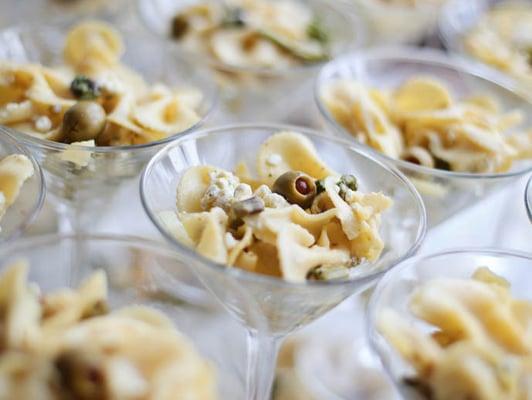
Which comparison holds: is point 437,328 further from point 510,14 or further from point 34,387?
point 510,14

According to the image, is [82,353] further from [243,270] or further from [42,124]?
[42,124]

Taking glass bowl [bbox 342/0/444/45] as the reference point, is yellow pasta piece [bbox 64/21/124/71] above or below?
above

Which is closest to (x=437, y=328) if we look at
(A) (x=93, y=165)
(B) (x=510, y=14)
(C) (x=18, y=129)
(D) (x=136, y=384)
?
(D) (x=136, y=384)

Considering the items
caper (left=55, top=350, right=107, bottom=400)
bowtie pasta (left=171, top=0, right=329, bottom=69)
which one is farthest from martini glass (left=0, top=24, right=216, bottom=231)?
caper (left=55, top=350, right=107, bottom=400)

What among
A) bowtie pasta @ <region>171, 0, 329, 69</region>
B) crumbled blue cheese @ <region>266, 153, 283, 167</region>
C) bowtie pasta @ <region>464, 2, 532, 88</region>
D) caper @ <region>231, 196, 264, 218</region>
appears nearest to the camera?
caper @ <region>231, 196, 264, 218</region>

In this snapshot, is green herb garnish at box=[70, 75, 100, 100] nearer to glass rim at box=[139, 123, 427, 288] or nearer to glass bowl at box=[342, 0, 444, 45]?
glass rim at box=[139, 123, 427, 288]

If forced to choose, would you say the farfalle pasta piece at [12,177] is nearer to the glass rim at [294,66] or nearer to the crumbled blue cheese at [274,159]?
the crumbled blue cheese at [274,159]
